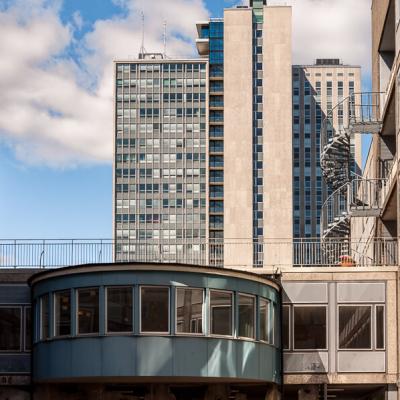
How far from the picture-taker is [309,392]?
4028 centimetres

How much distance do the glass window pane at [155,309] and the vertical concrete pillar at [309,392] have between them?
7604 mm

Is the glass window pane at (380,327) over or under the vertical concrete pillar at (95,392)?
over

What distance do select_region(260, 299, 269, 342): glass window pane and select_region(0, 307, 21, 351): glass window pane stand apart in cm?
928

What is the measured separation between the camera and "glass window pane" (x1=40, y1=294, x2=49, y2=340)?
3709 cm

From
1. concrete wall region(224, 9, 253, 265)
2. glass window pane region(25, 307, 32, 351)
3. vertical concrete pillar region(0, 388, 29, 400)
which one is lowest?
vertical concrete pillar region(0, 388, 29, 400)

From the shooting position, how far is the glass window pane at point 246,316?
3719 centimetres

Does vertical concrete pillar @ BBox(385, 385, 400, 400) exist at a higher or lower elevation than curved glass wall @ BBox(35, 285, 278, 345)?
lower

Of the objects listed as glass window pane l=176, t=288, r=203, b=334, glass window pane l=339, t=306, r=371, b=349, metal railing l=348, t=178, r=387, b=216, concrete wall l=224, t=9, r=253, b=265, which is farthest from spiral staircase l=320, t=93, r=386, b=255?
concrete wall l=224, t=9, r=253, b=265

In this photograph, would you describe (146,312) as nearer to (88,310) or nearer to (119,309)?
(119,309)

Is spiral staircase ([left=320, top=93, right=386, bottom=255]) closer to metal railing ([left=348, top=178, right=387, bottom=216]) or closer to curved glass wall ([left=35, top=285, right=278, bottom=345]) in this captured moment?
metal railing ([left=348, top=178, right=387, bottom=216])

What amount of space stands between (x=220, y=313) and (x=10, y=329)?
350 inches

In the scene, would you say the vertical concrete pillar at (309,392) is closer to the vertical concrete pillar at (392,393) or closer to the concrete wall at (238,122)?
the vertical concrete pillar at (392,393)

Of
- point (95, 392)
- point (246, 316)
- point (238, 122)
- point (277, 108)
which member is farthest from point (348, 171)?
point (277, 108)

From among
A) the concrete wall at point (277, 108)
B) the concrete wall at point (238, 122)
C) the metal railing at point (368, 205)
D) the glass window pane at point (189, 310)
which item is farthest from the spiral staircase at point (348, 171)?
the concrete wall at point (277, 108)
